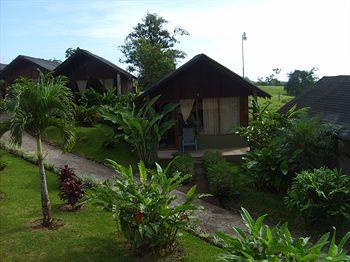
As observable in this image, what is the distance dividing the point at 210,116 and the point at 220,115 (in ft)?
1.58

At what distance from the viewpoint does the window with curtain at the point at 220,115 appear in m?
19.0

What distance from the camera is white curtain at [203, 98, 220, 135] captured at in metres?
19.0

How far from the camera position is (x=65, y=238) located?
9.30 meters

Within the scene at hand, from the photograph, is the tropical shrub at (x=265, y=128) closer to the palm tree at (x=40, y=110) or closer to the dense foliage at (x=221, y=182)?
the dense foliage at (x=221, y=182)

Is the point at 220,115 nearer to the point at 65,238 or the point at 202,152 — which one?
the point at 202,152

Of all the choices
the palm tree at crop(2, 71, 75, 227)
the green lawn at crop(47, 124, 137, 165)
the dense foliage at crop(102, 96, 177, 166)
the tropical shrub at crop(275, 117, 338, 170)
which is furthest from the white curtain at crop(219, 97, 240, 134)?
the palm tree at crop(2, 71, 75, 227)

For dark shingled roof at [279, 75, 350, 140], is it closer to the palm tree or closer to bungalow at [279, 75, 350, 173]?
bungalow at [279, 75, 350, 173]

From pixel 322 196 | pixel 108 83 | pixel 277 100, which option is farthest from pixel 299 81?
pixel 322 196

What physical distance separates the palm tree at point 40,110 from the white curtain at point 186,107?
917cm

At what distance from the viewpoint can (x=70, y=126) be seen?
9.97 meters

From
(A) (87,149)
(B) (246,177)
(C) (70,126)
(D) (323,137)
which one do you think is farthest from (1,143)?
(D) (323,137)

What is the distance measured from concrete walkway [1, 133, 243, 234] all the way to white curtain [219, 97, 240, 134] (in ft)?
20.2

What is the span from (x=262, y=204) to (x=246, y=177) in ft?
4.95

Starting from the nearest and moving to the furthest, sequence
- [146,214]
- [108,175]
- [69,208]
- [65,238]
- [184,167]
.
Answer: [146,214]
[65,238]
[69,208]
[184,167]
[108,175]
